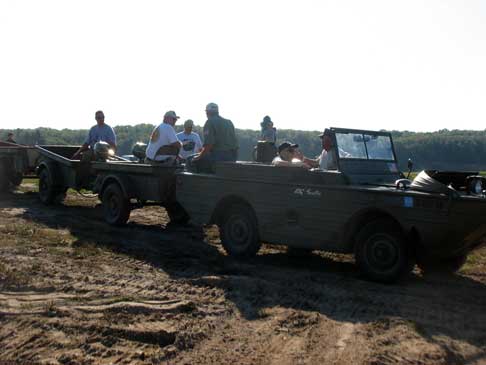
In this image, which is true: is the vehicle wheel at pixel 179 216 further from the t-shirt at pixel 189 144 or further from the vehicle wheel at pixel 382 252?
the vehicle wheel at pixel 382 252

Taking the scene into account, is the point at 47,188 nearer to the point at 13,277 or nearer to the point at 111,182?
the point at 111,182

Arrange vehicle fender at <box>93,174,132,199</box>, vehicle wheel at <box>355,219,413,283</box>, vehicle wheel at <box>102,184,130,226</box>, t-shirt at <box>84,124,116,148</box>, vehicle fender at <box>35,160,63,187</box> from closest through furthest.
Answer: vehicle wheel at <box>355,219,413,283</box> < vehicle fender at <box>93,174,132,199</box> < vehicle wheel at <box>102,184,130,226</box> < t-shirt at <box>84,124,116,148</box> < vehicle fender at <box>35,160,63,187</box>

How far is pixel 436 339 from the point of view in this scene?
5.48 m

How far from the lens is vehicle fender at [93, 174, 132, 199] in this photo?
11078mm

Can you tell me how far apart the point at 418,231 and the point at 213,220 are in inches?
125

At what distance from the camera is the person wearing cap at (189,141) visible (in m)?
13.0

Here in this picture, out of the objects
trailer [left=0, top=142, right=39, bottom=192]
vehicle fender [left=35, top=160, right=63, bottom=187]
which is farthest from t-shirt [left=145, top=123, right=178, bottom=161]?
trailer [left=0, top=142, right=39, bottom=192]

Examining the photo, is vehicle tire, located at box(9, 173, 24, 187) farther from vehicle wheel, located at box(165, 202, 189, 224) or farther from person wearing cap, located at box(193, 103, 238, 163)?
person wearing cap, located at box(193, 103, 238, 163)

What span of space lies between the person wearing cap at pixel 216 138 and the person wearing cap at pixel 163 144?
1048 mm

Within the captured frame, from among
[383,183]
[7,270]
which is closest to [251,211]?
[383,183]

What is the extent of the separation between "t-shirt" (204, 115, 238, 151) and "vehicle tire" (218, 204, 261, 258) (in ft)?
3.66

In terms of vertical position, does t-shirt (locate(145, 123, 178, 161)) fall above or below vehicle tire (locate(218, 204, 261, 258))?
above

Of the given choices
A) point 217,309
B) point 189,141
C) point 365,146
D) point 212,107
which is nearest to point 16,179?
point 189,141

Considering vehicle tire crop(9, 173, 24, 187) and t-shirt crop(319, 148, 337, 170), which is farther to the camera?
vehicle tire crop(9, 173, 24, 187)
